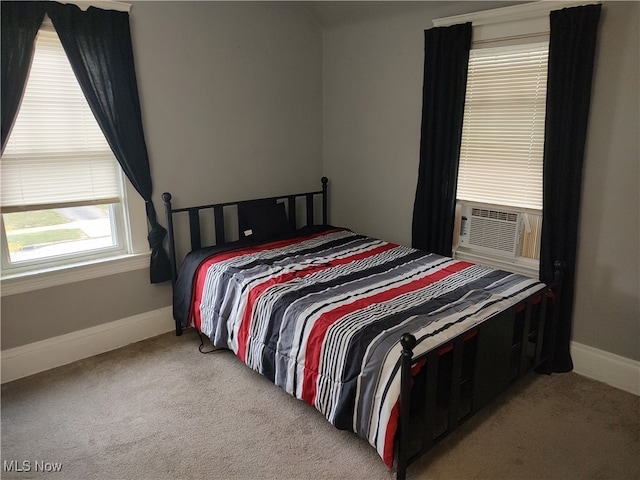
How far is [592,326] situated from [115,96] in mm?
3210

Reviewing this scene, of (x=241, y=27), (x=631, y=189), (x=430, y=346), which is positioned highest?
(x=241, y=27)

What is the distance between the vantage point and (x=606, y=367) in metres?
2.67

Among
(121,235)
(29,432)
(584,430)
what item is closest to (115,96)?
(121,235)

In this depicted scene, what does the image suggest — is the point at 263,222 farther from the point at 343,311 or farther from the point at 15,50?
the point at 15,50

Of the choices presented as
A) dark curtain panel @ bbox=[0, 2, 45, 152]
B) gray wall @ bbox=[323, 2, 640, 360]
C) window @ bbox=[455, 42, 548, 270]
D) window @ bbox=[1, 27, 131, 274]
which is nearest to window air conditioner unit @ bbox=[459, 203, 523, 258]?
window @ bbox=[455, 42, 548, 270]

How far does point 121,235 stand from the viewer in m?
3.06

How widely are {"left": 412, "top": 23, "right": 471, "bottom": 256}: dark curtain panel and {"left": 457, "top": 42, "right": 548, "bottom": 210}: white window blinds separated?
0.25ft

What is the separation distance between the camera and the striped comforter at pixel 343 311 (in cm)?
194

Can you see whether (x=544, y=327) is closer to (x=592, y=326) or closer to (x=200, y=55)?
(x=592, y=326)

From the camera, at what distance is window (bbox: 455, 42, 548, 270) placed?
2.76 meters

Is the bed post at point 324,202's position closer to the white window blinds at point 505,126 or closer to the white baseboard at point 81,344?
the white window blinds at point 505,126

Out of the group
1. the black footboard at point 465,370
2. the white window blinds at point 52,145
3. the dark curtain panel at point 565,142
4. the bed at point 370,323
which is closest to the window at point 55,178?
the white window blinds at point 52,145

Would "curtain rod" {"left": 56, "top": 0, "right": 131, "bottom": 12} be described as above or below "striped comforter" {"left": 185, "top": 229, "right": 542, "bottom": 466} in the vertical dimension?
above

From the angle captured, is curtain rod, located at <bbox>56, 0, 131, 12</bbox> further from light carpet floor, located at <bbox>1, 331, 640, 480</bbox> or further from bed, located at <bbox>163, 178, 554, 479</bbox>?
light carpet floor, located at <bbox>1, 331, 640, 480</bbox>
